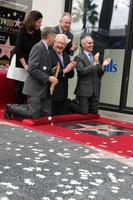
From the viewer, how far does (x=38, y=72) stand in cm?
611

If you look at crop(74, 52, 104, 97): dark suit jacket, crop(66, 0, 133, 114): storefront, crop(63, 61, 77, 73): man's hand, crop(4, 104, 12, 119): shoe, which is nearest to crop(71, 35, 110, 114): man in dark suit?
crop(74, 52, 104, 97): dark suit jacket

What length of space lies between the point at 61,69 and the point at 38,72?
1.89 feet

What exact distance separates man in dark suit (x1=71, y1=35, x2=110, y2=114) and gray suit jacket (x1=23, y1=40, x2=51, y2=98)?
31.3 inches

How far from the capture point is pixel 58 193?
3412mm

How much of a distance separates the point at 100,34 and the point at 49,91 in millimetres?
2412

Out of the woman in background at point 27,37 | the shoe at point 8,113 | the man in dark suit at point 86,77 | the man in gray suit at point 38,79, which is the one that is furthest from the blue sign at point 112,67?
the shoe at point 8,113

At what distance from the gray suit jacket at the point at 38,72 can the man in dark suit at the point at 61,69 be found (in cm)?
24

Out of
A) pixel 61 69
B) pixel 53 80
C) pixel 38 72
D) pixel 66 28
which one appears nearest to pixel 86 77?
pixel 61 69

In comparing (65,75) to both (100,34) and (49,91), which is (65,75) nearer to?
(49,91)

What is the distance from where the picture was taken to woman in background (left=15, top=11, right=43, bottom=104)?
21.8ft

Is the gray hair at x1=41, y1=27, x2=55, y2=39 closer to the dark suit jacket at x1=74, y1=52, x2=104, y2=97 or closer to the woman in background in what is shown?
the woman in background

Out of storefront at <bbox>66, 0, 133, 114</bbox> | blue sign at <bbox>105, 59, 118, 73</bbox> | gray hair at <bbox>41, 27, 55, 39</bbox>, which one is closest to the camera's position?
gray hair at <bbox>41, 27, 55, 39</bbox>

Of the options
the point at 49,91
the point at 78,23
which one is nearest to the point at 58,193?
the point at 49,91

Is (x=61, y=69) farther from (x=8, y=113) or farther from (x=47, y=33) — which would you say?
(x=8, y=113)
